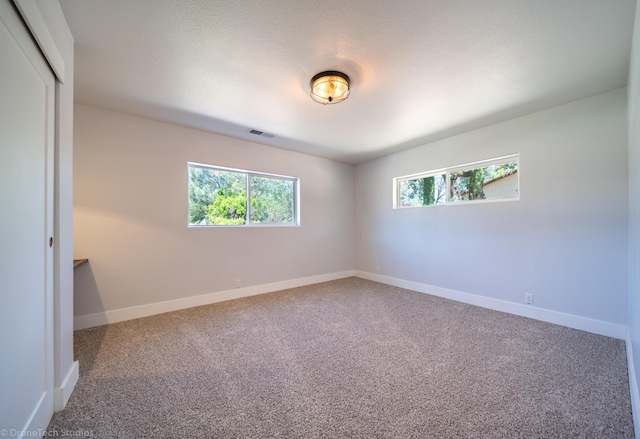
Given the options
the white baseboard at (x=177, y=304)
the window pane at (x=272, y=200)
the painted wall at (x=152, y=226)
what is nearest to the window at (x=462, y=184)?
the window pane at (x=272, y=200)

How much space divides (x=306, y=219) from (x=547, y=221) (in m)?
3.31

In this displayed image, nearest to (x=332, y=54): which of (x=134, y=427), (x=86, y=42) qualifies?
(x=86, y=42)

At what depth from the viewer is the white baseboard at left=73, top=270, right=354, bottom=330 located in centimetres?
264

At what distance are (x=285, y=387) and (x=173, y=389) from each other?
0.74 m

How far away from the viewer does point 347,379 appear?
5.71ft

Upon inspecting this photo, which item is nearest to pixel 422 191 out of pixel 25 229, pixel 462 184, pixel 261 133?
pixel 462 184

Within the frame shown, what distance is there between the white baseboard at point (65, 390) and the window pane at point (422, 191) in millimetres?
4339

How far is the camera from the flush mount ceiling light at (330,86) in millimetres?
2094

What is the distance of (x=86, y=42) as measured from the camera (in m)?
1.76

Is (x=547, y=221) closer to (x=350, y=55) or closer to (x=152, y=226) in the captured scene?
(x=350, y=55)

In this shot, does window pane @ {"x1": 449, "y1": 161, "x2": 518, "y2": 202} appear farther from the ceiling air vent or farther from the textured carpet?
the ceiling air vent

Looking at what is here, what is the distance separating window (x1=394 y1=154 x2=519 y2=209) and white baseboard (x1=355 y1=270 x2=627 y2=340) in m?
1.32

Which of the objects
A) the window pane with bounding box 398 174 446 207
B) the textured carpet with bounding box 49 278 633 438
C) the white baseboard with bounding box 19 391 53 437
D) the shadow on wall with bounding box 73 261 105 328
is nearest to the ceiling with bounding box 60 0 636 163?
the window pane with bounding box 398 174 446 207

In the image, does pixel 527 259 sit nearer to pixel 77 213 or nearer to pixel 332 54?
pixel 332 54
